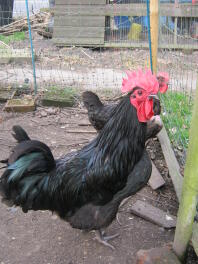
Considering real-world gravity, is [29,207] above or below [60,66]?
below

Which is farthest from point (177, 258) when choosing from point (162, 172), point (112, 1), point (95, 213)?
point (112, 1)

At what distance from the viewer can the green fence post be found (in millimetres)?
2131

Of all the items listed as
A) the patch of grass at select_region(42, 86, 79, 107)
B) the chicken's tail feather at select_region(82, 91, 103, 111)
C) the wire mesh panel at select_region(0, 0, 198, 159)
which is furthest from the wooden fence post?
the wire mesh panel at select_region(0, 0, 198, 159)

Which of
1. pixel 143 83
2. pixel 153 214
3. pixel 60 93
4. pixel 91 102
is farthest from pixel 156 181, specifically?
pixel 60 93

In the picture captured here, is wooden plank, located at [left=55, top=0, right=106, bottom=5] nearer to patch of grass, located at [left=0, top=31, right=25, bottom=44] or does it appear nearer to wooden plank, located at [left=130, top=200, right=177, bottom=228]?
patch of grass, located at [left=0, top=31, right=25, bottom=44]

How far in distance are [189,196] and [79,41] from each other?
886cm

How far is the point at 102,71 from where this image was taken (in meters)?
8.34

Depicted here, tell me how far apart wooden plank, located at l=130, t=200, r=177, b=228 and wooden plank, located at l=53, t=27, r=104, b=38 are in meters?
7.68

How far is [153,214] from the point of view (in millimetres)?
3561

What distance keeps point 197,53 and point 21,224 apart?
334 inches

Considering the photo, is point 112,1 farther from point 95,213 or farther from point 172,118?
point 95,213

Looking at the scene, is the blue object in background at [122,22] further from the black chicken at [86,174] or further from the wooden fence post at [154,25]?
the black chicken at [86,174]

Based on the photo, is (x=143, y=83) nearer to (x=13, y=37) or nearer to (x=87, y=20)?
(x=87, y=20)

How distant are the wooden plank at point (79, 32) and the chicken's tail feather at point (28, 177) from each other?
806 cm
